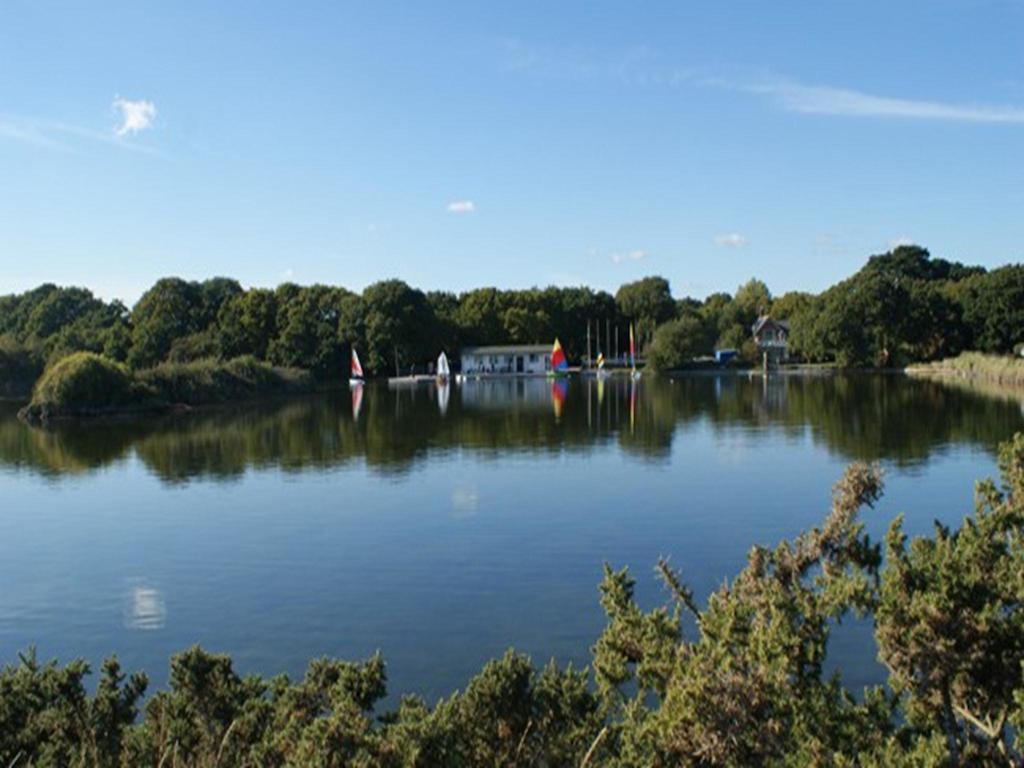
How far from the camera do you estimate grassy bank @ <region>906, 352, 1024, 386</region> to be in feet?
171

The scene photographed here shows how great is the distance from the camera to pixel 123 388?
4594 centimetres

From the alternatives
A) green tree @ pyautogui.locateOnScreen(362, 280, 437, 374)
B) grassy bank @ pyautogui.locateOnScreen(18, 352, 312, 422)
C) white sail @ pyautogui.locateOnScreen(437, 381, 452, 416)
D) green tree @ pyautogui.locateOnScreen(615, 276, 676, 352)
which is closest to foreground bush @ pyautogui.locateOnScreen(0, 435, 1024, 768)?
white sail @ pyautogui.locateOnScreen(437, 381, 452, 416)

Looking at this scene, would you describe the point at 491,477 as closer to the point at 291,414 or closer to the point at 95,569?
the point at 95,569

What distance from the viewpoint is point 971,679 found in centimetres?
457

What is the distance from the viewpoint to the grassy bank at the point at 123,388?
43.7 meters

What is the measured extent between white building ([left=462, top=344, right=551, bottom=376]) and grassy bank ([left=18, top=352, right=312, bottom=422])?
26.1m

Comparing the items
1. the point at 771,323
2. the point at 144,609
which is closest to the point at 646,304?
the point at 771,323

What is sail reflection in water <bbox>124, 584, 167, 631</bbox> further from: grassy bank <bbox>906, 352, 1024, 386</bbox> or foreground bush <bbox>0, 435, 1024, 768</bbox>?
grassy bank <bbox>906, 352, 1024, 386</bbox>

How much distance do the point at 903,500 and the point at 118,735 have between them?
49.7ft

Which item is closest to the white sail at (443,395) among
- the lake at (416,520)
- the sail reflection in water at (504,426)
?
the sail reflection in water at (504,426)

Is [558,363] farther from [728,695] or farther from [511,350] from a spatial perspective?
[728,695]

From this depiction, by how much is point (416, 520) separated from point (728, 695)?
45.0 feet

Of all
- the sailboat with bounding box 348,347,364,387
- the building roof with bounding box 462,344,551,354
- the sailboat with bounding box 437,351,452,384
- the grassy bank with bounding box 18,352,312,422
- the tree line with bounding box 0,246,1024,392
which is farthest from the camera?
the building roof with bounding box 462,344,551,354

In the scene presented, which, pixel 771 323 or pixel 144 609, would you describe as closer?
pixel 144 609
